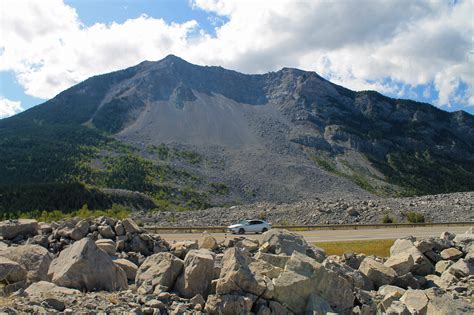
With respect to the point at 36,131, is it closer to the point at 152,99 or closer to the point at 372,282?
the point at 152,99

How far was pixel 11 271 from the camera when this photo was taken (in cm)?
1129

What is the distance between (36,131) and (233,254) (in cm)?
15567

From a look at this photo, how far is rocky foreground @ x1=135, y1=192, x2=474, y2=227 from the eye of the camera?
136 ft

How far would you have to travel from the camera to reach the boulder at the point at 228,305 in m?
9.93

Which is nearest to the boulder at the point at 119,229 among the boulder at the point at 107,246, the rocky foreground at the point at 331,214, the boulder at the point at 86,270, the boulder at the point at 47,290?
the boulder at the point at 107,246

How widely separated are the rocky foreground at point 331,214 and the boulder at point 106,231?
25592 mm

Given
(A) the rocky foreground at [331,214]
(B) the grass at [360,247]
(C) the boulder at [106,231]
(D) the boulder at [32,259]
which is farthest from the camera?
(A) the rocky foreground at [331,214]

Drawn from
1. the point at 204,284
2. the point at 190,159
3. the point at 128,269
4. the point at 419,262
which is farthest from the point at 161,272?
the point at 190,159

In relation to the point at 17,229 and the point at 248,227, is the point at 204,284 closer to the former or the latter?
the point at 17,229

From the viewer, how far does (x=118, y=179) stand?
329ft

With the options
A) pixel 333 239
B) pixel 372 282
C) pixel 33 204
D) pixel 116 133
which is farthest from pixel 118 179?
pixel 372 282

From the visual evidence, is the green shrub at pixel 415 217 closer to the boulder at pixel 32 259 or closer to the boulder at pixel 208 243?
the boulder at pixel 208 243

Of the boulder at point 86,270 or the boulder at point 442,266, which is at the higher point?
the boulder at point 86,270

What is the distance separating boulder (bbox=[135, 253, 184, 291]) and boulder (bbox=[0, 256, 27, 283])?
317 centimetres
